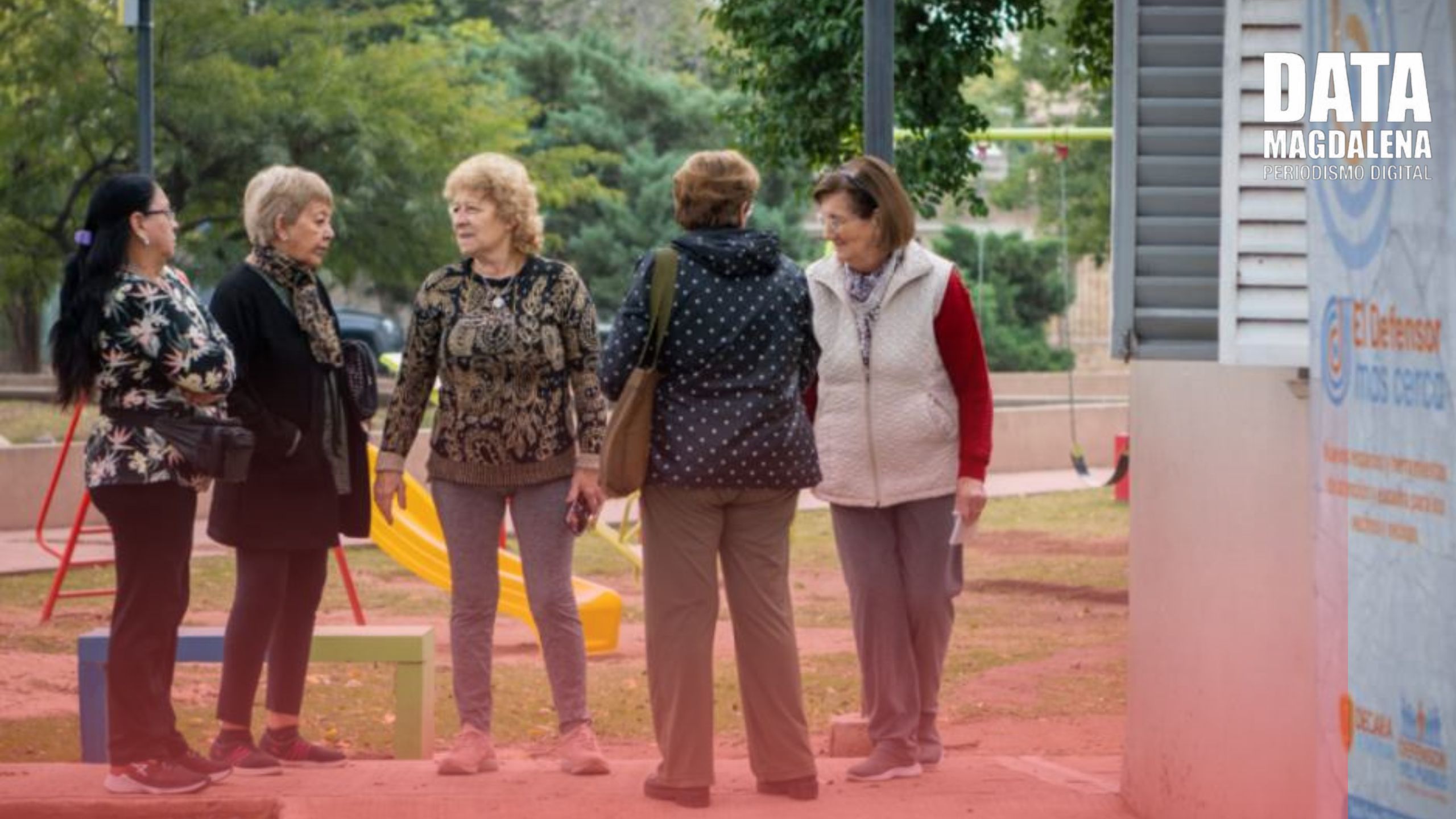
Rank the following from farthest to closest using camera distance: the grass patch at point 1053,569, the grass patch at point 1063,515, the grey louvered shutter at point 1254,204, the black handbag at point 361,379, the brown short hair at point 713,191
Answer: the grass patch at point 1063,515 < the grass patch at point 1053,569 < the black handbag at point 361,379 < the brown short hair at point 713,191 < the grey louvered shutter at point 1254,204

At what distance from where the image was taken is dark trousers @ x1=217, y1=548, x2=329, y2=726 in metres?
7.19

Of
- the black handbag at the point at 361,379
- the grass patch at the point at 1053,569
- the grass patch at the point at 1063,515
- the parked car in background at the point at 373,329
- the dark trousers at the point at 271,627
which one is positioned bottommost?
the grass patch at the point at 1063,515

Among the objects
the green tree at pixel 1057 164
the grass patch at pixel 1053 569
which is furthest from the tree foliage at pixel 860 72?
the green tree at pixel 1057 164

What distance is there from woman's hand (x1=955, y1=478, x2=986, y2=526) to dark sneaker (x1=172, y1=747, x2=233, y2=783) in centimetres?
220

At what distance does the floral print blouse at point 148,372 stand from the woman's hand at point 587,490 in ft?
3.29

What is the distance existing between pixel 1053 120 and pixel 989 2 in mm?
30142

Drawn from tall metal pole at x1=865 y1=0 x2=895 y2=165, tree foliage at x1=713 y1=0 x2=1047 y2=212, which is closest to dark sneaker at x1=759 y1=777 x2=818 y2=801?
tall metal pole at x1=865 y1=0 x2=895 y2=165

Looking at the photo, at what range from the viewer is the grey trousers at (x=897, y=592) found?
713 cm

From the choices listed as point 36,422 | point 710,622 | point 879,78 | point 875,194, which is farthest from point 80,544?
point 875,194

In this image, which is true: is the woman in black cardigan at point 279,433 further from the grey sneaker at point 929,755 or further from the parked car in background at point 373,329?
the parked car in background at point 373,329

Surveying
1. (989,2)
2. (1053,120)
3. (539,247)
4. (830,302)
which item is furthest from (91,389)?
(1053,120)

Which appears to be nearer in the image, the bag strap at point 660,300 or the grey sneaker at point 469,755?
the bag strap at point 660,300

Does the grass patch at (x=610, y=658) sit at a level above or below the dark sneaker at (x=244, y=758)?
below

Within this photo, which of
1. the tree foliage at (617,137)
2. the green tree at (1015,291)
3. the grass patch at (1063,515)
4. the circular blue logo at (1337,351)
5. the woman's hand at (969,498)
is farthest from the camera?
the green tree at (1015,291)
